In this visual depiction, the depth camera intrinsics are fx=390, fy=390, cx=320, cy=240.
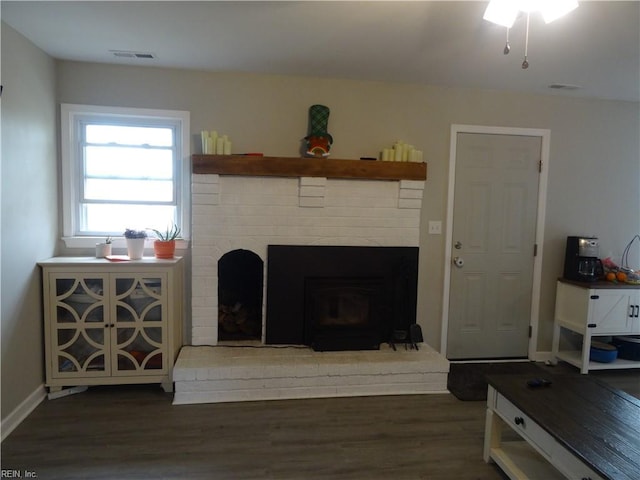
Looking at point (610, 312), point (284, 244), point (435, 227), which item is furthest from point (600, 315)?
point (284, 244)

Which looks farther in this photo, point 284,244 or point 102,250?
point 284,244

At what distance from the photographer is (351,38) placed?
2.35 m

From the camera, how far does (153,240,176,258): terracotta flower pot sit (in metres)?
2.88

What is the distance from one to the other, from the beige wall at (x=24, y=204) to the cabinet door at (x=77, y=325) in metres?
0.11

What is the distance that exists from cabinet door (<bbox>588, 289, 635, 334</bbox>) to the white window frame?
11.1ft

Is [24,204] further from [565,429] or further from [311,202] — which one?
[565,429]

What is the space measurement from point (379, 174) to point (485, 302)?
4.96ft

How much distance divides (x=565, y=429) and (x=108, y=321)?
2.68 metres

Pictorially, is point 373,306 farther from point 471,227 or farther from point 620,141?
point 620,141

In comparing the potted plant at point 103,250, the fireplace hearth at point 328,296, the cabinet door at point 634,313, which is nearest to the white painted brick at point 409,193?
the fireplace hearth at point 328,296

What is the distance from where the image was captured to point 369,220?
10.3ft

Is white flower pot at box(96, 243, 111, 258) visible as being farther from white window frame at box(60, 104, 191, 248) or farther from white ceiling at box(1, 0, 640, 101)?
white ceiling at box(1, 0, 640, 101)

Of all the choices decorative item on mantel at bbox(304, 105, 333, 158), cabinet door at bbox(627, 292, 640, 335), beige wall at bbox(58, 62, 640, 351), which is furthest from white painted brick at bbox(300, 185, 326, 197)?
cabinet door at bbox(627, 292, 640, 335)

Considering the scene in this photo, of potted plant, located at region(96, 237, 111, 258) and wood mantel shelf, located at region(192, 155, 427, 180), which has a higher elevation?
wood mantel shelf, located at region(192, 155, 427, 180)
